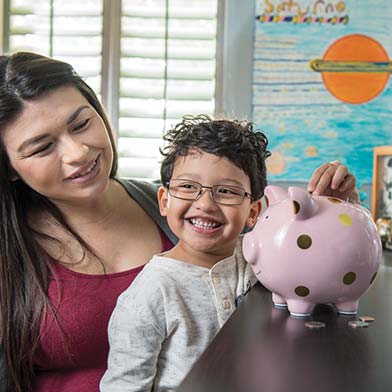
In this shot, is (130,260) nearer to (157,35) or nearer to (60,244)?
(60,244)

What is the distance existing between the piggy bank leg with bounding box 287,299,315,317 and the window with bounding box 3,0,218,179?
5.72 feet

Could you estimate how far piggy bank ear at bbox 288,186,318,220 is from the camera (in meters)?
0.68

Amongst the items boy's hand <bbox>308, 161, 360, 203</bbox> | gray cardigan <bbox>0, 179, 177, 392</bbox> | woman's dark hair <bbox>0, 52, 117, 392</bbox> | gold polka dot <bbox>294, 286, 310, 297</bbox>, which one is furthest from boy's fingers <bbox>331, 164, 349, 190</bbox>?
woman's dark hair <bbox>0, 52, 117, 392</bbox>

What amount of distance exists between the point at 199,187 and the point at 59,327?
1.38 ft

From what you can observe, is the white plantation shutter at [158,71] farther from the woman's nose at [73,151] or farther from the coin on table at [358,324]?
the coin on table at [358,324]

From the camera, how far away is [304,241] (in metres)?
0.69

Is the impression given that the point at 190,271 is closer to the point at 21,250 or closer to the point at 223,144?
the point at 223,144

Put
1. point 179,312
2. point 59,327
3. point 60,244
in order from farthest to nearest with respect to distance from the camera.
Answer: point 60,244
point 59,327
point 179,312

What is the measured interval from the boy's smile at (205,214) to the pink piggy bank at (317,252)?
123 mm

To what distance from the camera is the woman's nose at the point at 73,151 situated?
1.03m

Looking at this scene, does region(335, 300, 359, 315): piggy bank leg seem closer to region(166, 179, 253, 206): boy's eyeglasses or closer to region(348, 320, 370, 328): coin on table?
region(348, 320, 370, 328): coin on table

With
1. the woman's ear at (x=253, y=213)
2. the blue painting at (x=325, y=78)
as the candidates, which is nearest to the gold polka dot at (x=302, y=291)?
the woman's ear at (x=253, y=213)

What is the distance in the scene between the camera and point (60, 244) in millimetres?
1195

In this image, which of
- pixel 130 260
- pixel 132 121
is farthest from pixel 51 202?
pixel 132 121
